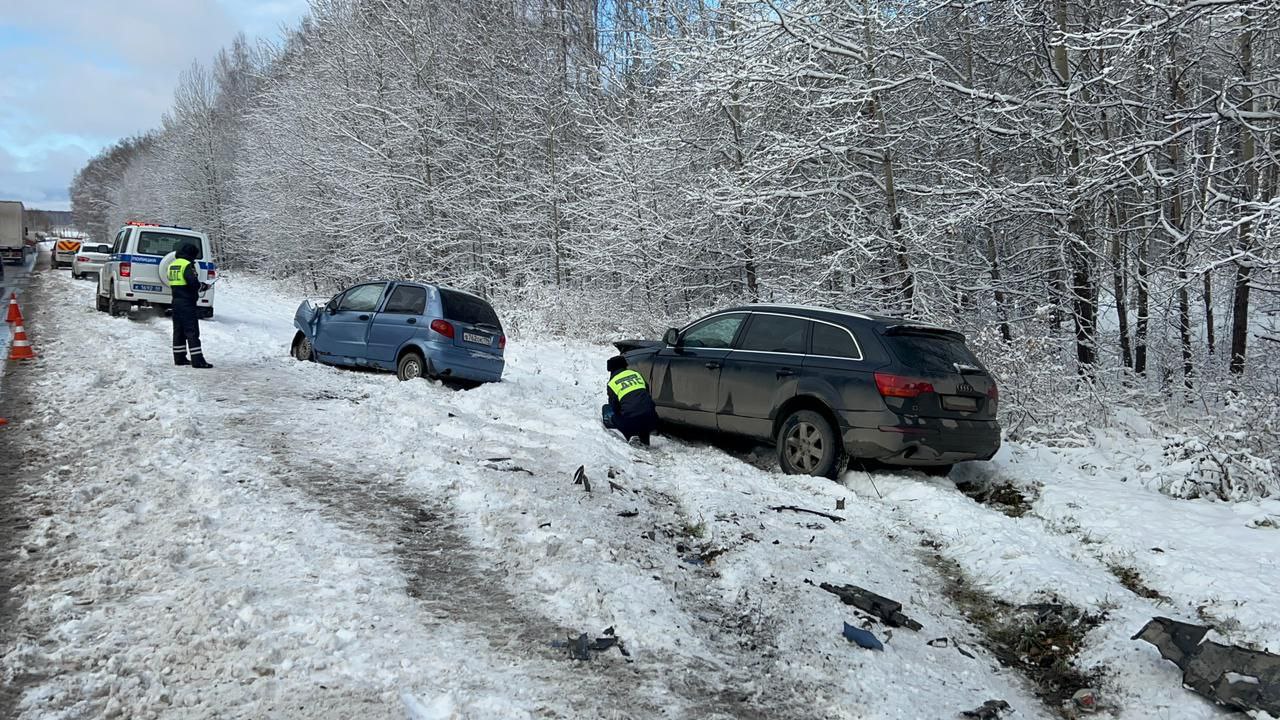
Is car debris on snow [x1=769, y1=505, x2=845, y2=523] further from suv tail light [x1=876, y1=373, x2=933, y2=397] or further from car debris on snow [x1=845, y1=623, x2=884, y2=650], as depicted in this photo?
car debris on snow [x1=845, y1=623, x2=884, y2=650]

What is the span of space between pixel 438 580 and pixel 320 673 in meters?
1.15

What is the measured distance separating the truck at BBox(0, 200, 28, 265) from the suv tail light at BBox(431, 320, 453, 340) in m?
52.2

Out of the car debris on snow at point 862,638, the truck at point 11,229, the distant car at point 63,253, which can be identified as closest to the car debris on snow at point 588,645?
the car debris on snow at point 862,638

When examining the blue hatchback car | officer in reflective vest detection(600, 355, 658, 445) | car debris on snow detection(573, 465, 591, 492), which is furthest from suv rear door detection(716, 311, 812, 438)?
the blue hatchback car

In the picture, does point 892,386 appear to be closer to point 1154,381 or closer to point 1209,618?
point 1209,618

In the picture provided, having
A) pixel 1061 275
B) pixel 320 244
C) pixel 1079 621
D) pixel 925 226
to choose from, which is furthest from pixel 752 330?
pixel 320 244

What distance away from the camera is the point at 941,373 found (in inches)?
280

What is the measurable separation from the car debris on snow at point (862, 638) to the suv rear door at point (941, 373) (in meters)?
3.17

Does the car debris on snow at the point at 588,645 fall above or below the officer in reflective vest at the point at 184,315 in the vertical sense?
below

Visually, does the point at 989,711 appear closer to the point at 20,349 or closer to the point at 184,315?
the point at 184,315

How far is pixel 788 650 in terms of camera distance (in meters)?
4.05

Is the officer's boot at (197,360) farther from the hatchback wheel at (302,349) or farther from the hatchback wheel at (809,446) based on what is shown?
the hatchback wheel at (809,446)

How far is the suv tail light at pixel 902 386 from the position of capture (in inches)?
273

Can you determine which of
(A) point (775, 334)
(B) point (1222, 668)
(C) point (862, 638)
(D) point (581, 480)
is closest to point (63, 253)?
(A) point (775, 334)
